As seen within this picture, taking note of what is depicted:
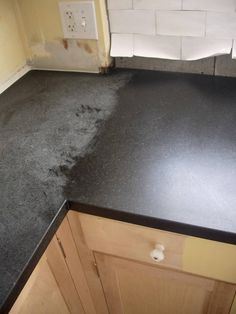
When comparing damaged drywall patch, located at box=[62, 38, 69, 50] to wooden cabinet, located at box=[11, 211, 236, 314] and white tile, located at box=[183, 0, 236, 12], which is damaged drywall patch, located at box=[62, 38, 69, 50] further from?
wooden cabinet, located at box=[11, 211, 236, 314]

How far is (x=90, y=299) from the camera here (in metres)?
0.94

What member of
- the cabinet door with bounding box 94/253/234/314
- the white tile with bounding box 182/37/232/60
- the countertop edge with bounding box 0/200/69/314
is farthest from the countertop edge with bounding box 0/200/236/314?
the white tile with bounding box 182/37/232/60

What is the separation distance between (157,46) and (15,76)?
0.49 meters

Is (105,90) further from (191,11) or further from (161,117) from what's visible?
(191,11)

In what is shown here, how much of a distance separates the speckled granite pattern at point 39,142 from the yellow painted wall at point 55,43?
43 millimetres

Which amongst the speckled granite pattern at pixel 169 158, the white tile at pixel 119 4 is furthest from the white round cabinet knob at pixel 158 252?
the white tile at pixel 119 4

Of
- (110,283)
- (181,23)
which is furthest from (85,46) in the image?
(110,283)

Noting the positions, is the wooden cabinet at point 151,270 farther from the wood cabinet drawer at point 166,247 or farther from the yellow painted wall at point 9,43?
the yellow painted wall at point 9,43

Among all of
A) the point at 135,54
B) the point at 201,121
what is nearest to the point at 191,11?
the point at 135,54

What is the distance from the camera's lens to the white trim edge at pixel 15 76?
1.04 m

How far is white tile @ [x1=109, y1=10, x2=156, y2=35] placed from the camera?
930 millimetres

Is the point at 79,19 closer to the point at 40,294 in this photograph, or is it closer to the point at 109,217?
the point at 109,217

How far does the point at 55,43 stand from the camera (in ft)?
3.44

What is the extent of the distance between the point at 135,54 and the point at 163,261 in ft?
2.08
